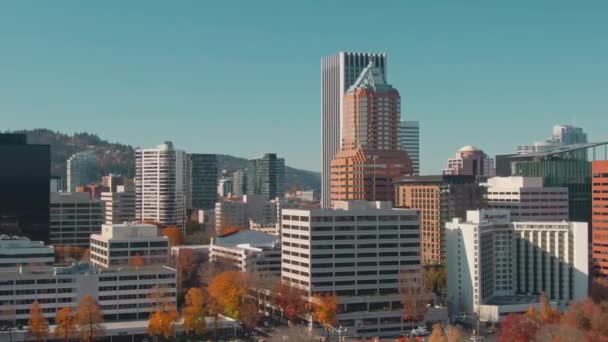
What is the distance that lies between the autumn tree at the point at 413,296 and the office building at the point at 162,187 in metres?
89.3

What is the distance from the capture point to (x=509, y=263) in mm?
101438

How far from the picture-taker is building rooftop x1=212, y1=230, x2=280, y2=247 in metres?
121

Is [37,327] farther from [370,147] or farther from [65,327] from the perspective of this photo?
[370,147]

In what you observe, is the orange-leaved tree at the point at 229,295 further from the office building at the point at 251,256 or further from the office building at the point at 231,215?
the office building at the point at 231,215

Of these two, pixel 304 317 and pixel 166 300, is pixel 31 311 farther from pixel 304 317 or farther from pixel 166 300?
pixel 304 317

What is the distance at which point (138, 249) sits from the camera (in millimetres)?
100938

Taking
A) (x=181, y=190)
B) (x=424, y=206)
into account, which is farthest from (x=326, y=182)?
(x=424, y=206)

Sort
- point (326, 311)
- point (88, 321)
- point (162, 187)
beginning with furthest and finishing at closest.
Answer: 1. point (162, 187)
2. point (326, 311)
3. point (88, 321)

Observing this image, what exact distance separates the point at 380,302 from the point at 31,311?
33.1 metres

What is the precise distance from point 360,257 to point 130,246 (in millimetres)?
29049

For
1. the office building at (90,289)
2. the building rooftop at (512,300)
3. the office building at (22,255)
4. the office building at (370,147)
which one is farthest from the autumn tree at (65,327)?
the office building at (370,147)

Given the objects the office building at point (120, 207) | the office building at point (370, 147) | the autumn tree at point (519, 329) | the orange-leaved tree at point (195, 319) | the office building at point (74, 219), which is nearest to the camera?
the autumn tree at point (519, 329)

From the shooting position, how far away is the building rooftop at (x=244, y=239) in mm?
121000

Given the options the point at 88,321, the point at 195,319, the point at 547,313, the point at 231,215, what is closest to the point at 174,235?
the point at 231,215
